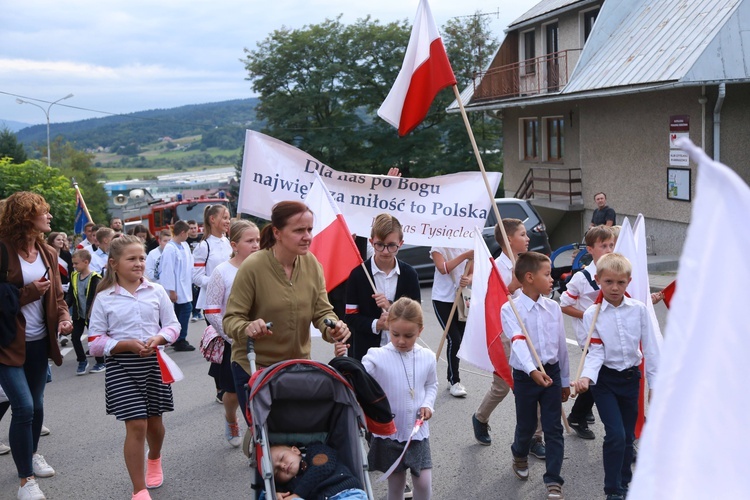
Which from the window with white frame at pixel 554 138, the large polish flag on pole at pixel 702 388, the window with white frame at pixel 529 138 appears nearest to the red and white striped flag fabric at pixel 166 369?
the large polish flag on pole at pixel 702 388

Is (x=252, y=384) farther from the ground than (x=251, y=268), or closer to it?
closer to it

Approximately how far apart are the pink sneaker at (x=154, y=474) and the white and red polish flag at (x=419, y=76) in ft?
10.4

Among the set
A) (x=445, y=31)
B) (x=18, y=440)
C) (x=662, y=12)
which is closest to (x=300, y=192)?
(x=18, y=440)

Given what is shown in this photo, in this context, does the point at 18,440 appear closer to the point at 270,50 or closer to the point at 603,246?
the point at 603,246

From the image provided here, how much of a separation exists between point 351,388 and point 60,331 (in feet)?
8.53

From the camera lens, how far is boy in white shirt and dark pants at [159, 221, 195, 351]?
11883mm

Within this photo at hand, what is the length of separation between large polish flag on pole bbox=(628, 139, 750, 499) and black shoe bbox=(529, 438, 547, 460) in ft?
14.5

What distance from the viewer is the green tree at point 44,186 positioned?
27000 millimetres

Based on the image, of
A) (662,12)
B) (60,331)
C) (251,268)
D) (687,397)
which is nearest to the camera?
(687,397)

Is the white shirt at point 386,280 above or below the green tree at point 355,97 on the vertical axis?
below

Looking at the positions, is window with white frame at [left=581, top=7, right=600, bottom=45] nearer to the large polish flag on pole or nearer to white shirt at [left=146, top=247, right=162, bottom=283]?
white shirt at [left=146, top=247, right=162, bottom=283]

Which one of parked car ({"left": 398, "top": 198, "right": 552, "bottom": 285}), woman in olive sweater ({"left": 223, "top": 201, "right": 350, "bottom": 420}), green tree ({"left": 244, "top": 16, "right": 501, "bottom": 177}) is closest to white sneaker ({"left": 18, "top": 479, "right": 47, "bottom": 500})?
woman in olive sweater ({"left": 223, "top": 201, "right": 350, "bottom": 420})

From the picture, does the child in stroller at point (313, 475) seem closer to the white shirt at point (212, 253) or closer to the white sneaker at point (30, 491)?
the white sneaker at point (30, 491)

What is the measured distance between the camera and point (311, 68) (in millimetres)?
45438
